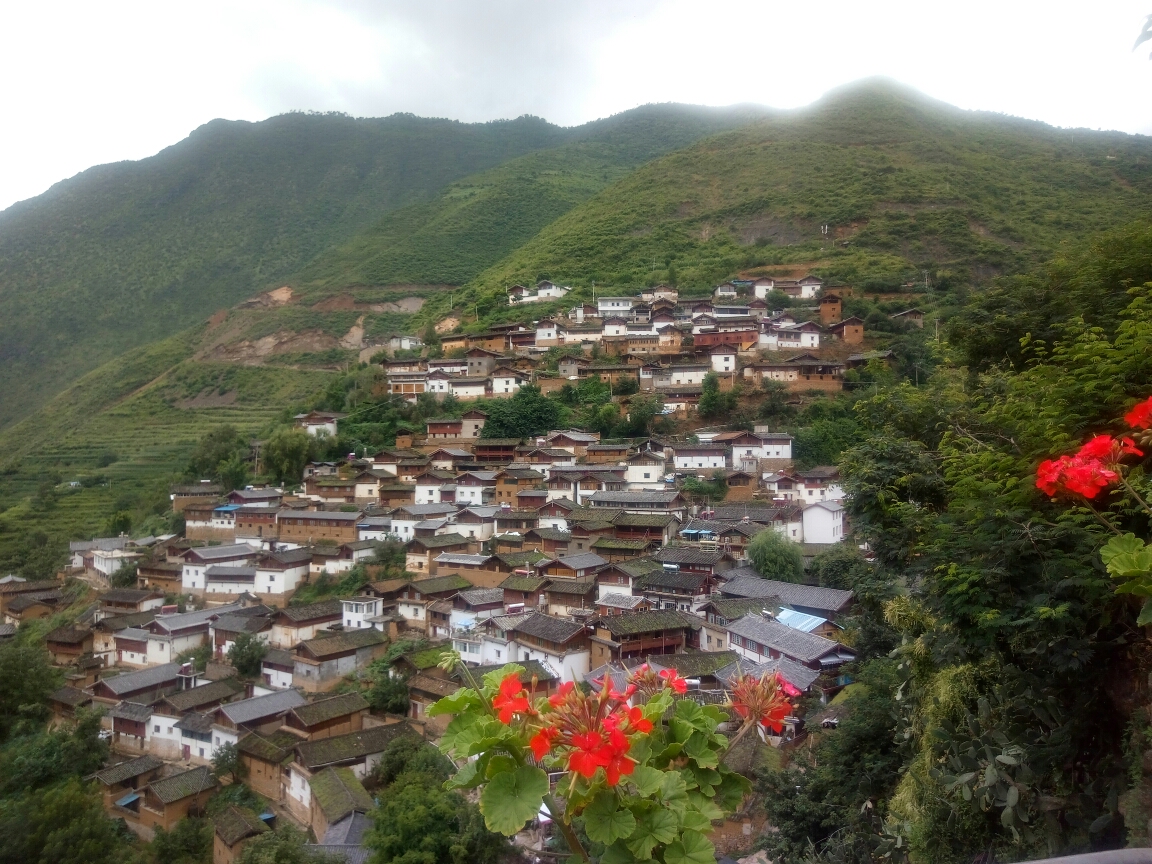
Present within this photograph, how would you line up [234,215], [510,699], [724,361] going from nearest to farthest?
[510,699], [724,361], [234,215]

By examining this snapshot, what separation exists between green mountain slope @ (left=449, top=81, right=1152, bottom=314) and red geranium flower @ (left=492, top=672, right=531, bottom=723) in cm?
4291

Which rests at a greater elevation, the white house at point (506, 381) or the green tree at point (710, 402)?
the white house at point (506, 381)

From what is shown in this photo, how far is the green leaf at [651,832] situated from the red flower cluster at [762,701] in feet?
1.37

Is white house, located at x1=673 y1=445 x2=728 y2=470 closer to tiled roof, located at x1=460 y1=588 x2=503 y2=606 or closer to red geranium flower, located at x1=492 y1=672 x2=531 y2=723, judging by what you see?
tiled roof, located at x1=460 y1=588 x2=503 y2=606

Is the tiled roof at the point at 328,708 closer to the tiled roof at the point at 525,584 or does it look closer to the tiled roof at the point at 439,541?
the tiled roof at the point at 525,584

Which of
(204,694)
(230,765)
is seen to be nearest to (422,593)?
(204,694)

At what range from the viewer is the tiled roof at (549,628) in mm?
16562

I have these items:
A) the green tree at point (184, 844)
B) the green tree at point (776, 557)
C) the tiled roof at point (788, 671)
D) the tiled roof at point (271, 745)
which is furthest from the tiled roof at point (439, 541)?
the tiled roof at point (788, 671)

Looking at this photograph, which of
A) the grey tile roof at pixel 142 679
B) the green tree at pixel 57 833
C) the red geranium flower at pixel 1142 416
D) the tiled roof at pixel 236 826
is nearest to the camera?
the red geranium flower at pixel 1142 416

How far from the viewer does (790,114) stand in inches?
3196

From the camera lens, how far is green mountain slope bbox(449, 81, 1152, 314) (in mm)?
46219

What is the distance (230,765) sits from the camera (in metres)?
15.8

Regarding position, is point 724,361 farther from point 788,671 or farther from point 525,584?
point 788,671

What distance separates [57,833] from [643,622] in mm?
11376
